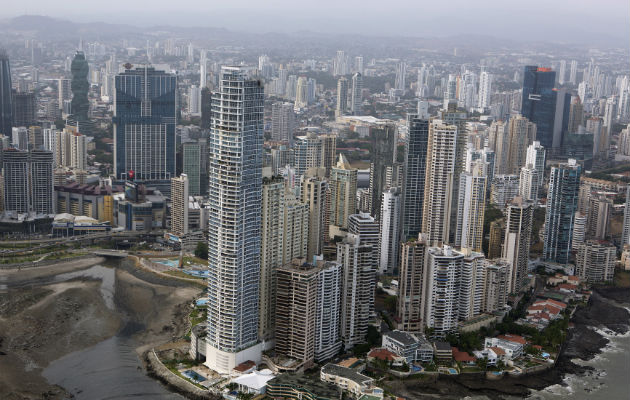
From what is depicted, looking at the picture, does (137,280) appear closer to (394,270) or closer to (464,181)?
(394,270)

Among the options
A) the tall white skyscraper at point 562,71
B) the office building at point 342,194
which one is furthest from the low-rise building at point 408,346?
the tall white skyscraper at point 562,71

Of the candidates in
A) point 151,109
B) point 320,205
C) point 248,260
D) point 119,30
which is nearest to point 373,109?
point 119,30

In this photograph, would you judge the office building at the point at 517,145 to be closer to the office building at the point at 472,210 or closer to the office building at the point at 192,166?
the office building at the point at 192,166

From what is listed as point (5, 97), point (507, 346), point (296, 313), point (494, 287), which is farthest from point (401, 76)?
point (296, 313)

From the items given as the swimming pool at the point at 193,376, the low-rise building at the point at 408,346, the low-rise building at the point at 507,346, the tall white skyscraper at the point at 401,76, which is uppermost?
the tall white skyscraper at the point at 401,76

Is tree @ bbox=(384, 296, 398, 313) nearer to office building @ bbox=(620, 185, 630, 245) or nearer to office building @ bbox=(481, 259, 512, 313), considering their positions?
office building @ bbox=(481, 259, 512, 313)
